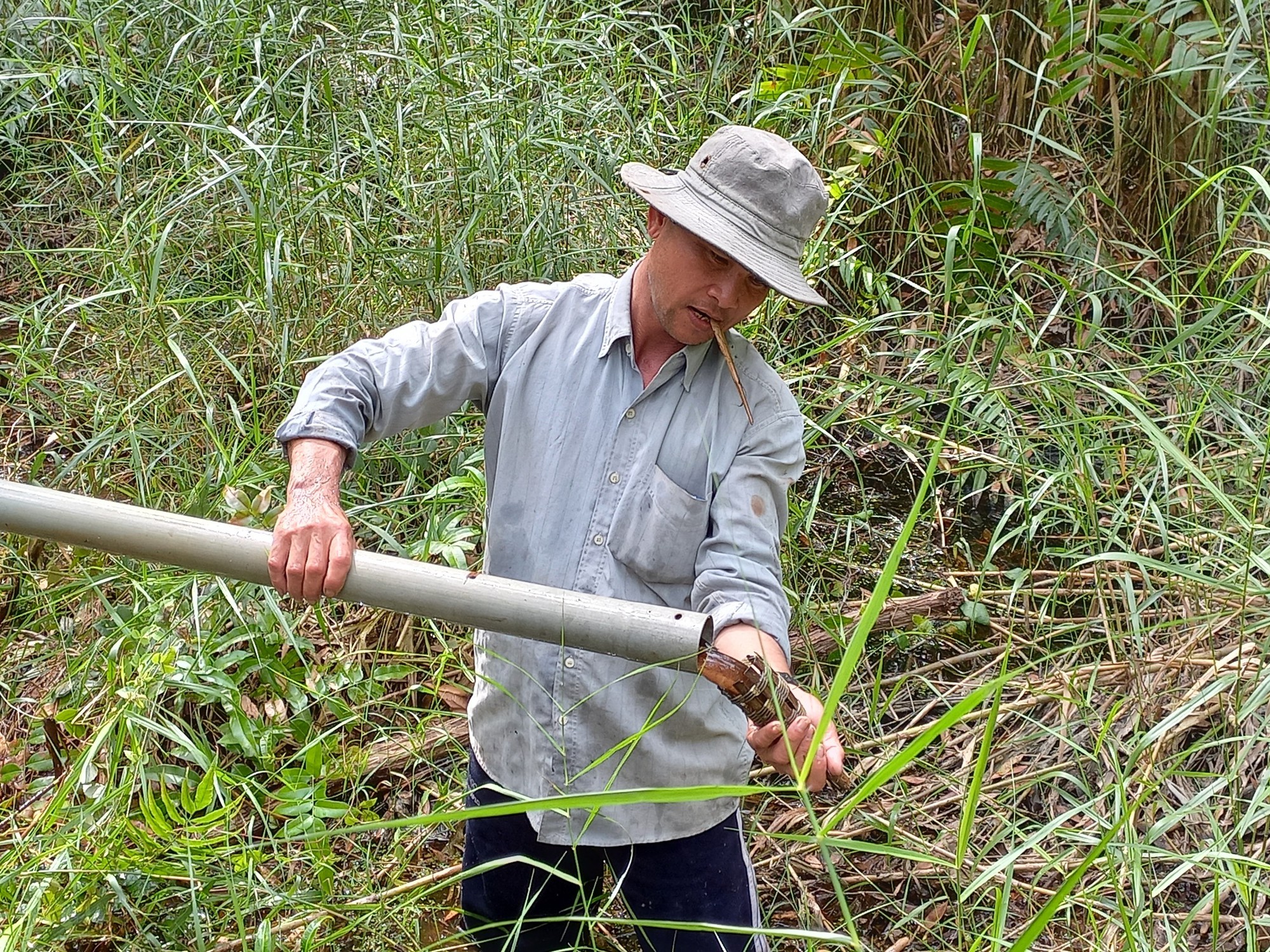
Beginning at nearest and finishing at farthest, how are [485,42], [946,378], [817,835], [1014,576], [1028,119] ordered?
[817,835], [1014,576], [946,378], [485,42], [1028,119]

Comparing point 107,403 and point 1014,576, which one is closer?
point 1014,576

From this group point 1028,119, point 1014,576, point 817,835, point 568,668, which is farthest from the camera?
point 1028,119

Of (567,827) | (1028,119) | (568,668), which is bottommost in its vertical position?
(567,827)

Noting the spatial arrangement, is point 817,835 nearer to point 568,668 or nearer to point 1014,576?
point 568,668

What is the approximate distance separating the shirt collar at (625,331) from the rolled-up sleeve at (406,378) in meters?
0.16

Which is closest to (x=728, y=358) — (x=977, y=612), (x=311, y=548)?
(x=311, y=548)

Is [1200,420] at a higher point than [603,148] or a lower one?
lower

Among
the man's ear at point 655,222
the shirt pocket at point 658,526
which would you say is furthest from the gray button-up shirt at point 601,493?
the man's ear at point 655,222

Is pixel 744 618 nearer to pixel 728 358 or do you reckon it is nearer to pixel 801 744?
pixel 801 744

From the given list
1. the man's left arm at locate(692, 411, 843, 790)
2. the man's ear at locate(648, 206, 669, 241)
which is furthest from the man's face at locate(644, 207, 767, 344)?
the man's left arm at locate(692, 411, 843, 790)

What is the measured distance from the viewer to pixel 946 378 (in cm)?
298

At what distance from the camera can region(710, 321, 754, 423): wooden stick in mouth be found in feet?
5.96

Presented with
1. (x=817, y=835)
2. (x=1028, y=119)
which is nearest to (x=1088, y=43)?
(x=1028, y=119)

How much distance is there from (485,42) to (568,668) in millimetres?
2001
